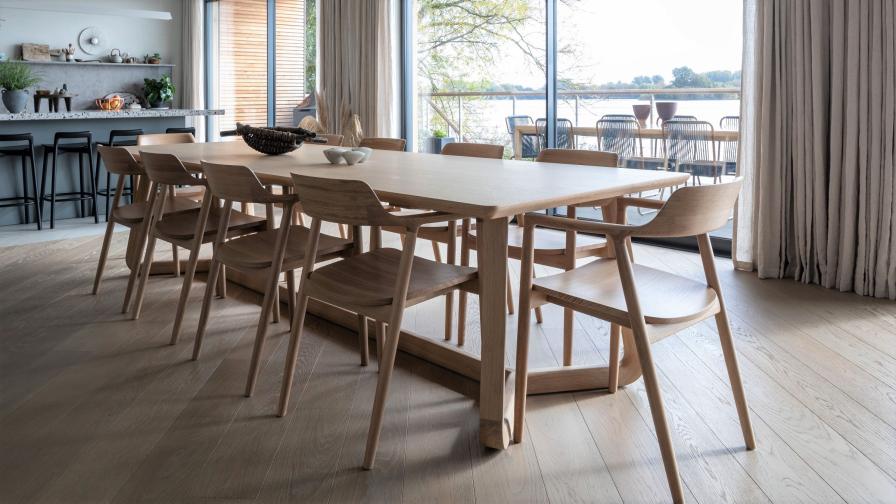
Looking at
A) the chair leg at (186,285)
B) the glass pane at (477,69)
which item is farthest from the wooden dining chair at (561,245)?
the glass pane at (477,69)

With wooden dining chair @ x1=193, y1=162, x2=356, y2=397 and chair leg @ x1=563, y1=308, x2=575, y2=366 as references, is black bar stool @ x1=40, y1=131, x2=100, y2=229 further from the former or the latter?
chair leg @ x1=563, y1=308, x2=575, y2=366

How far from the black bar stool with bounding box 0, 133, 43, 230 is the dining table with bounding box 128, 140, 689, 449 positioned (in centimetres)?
274

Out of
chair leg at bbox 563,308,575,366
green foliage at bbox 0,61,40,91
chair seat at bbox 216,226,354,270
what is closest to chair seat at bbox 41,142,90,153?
green foliage at bbox 0,61,40,91

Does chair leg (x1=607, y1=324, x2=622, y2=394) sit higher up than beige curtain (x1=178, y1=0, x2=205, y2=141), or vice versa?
beige curtain (x1=178, y1=0, x2=205, y2=141)

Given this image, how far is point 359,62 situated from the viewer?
6.96m

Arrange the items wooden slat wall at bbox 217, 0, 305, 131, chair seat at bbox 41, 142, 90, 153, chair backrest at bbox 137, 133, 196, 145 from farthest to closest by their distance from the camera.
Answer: wooden slat wall at bbox 217, 0, 305, 131
chair seat at bbox 41, 142, 90, 153
chair backrest at bbox 137, 133, 196, 145

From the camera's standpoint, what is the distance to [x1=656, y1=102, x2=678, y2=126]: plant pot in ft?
17.3

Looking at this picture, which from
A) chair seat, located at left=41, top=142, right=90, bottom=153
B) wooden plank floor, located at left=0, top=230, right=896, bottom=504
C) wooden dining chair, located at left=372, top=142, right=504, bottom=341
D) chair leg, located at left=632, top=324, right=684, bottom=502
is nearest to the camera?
chair leg, located at left=632, top=324, right=684, bottom=502

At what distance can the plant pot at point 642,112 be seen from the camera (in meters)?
5.41

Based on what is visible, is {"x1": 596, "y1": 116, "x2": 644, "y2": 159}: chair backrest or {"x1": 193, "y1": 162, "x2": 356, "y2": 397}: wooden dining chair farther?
{"x1": 596, "y1": 116, "x2": 644, "y2": 159}: chair backrest

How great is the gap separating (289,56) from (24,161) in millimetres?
3197

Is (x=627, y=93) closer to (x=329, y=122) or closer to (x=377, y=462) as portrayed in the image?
(x=329, y=122)

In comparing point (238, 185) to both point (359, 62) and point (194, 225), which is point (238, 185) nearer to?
point (194, 225)

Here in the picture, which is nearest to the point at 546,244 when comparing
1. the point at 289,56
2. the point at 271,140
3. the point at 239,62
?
the point at 271,140
